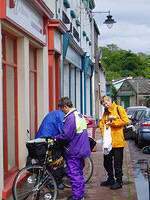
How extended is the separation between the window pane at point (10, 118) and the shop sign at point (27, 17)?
0.96 m

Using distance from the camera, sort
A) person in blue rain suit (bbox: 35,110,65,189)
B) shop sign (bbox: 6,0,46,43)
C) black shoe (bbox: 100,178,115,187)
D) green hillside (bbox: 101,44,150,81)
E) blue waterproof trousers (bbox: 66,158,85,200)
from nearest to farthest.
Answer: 1. blue waterproof trousers (bbox: 66,158,85,200)
2. shop sign (bbox: 6,0,46,43)
3. person in blue rain suit (bbox: 35,110,65,189)
4. black shoe (bbox: 100,178,115,187)
5. green hillside (bbox: 101,44,150,81)

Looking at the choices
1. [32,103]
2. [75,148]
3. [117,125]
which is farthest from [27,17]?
[75,148]

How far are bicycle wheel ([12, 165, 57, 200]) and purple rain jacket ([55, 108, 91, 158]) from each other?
51 centimetres

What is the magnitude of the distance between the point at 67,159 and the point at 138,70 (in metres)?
99.0

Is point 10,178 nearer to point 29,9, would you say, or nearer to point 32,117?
point 32,117

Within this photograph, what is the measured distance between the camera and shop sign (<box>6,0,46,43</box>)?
22.6 ft

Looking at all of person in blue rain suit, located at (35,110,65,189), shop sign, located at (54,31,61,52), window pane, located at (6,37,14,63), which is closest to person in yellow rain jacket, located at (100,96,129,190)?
person in blue rain suit, located at (35,110,65,189)

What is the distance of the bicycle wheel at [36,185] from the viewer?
5.89 m

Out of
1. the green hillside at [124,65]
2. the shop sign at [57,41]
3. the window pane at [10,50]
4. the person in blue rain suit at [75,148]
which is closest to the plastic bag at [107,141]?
the person in blue rain suit at [75,148]

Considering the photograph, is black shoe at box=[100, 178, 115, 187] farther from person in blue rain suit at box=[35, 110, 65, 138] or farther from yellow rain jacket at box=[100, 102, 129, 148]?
person in blue rain suit at box=[35, 110, 65, 138]

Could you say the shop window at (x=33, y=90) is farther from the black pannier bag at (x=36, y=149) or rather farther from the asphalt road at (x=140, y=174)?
the black pannier bag at (x=36, y=149)

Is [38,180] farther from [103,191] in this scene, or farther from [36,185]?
[103,191]

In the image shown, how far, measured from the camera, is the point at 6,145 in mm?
7184

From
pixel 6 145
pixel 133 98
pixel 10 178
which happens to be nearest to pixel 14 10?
pixel 6 145
